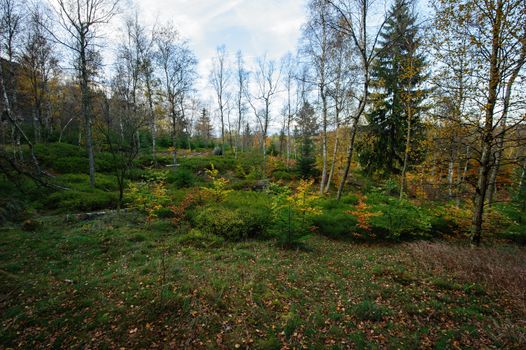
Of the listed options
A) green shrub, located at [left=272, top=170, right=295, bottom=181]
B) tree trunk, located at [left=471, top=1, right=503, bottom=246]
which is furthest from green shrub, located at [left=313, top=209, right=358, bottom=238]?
green shrub, located at [left=272, top=170, right=295, bottom=181]

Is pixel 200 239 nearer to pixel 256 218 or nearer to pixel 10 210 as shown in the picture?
pixel 256 218

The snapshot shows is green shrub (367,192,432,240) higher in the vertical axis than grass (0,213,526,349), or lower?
higher

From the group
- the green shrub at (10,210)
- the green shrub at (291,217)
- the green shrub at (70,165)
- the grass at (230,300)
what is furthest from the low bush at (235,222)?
the green shrub at (70,165)

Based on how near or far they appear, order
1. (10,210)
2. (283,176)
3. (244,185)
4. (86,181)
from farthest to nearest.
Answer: (283,176)
(244,185)
(86,181)
(10,210)

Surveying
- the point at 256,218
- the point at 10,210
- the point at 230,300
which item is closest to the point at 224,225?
the point at 256,218

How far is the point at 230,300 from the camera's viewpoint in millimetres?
3885

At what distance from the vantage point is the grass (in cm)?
303

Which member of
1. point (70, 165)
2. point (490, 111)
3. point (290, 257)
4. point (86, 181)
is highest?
point (490, 111)

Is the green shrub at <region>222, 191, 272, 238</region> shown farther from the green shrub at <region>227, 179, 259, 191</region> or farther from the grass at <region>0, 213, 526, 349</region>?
the green shrub at <region>227, 179, 259, 191</region>

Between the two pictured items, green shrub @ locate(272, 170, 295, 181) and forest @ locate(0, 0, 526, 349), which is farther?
green shrub @ locate(272, 170, 295, 181)

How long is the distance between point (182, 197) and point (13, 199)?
6074 mm

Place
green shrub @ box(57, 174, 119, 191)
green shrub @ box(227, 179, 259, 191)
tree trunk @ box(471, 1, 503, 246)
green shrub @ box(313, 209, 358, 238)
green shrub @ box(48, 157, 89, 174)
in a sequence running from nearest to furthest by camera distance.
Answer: tree trunk @ box(471, 1, 503, 246) < green shrub @ box(313, 209, 358, 238) < green shrub @ box(57, 174, 119, 191) < green shrub @ box(48, 157, 89, 174) < green shrub @ box(227, 179, 259, 191)

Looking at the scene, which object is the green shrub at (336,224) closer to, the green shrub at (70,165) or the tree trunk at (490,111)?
the tree trunk at (490,111)

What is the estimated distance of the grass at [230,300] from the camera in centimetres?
303
